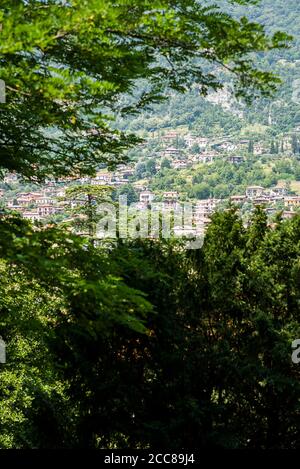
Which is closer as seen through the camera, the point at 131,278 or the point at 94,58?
→ the point at 94,58

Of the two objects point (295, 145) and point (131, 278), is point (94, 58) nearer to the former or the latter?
point (131, 278)

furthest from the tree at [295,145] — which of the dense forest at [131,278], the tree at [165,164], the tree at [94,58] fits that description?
the tree at [94,58]

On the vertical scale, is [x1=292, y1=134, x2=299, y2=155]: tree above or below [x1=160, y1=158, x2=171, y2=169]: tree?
above

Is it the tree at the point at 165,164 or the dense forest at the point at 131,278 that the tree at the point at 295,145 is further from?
the dense forest at the point at 131,278

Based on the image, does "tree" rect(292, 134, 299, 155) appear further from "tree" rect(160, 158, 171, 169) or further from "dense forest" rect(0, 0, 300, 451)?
"dense forest" rect(0, 0, 300, 451)

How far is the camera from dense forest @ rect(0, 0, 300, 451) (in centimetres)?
450

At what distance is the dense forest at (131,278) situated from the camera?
4504 millimetres

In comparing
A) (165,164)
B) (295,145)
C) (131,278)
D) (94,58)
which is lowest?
(131,278)

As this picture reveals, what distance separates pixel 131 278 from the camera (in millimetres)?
8805

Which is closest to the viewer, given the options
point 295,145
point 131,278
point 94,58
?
point 94,58

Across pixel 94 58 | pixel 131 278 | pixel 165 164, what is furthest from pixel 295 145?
pixel 94 58

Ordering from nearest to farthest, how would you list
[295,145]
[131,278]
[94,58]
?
[94,58]
[131,278]
[295,145]

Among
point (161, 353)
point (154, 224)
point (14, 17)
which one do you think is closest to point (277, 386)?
point (161, 353)

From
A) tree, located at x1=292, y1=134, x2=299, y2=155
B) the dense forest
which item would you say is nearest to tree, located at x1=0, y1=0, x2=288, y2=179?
the dense forest
